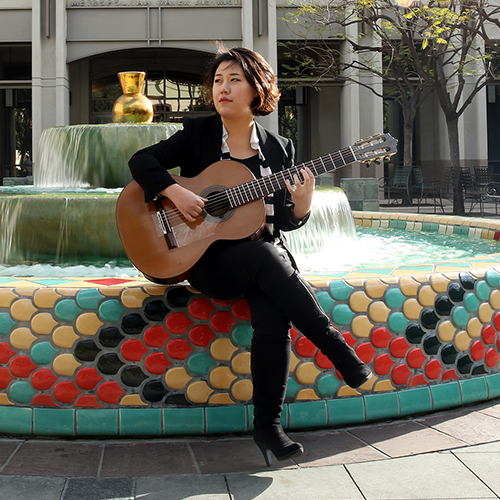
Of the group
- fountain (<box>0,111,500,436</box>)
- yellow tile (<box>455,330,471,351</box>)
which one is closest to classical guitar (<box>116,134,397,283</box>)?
fountain (<box>0,111,500,436</box>)

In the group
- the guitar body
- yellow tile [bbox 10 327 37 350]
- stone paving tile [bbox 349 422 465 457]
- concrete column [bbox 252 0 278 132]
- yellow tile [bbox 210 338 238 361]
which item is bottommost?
stone paving tile [bbox 349 422 465 457]

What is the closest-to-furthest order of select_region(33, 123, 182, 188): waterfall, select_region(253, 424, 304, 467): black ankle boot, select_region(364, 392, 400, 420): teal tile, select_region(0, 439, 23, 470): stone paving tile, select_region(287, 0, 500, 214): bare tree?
select_region(253, 424, 304, 467): black ankle boot < select_region(0, 439, 23, 470): stone paving tile < select_region(364, 392, 400, 420): teal tile < select_region(33, 123, 182, 188): waterfall < select_region(287, 0, 500, 214): bare tree

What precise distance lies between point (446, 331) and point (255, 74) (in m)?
1.46

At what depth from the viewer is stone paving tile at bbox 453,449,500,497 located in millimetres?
2111

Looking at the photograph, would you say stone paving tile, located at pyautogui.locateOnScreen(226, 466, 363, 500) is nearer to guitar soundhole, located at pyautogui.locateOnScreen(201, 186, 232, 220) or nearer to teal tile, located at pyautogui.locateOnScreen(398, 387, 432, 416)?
teal tile, located at pyautogui.locateOnScreen(398, 387, 432, 416)

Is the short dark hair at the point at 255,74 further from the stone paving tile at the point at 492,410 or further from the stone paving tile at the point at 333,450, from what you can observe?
the stone paving tile at the point at 492,410

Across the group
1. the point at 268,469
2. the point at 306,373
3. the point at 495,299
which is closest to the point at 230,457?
the point at 268,469

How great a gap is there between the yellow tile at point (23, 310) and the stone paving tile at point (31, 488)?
0.64 metres

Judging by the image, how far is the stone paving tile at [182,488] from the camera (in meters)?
2.04

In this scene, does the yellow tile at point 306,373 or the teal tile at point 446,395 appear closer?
the yellow tile at point 306,373

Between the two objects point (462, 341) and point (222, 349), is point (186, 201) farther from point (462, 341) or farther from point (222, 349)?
point (462, 341)

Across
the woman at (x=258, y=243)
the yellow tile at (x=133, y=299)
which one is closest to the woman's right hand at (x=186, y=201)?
the woman at (x=258, y=243)

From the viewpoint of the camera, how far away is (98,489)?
2.09 meters

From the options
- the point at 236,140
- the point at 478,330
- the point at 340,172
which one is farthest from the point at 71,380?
the point at 340,172
